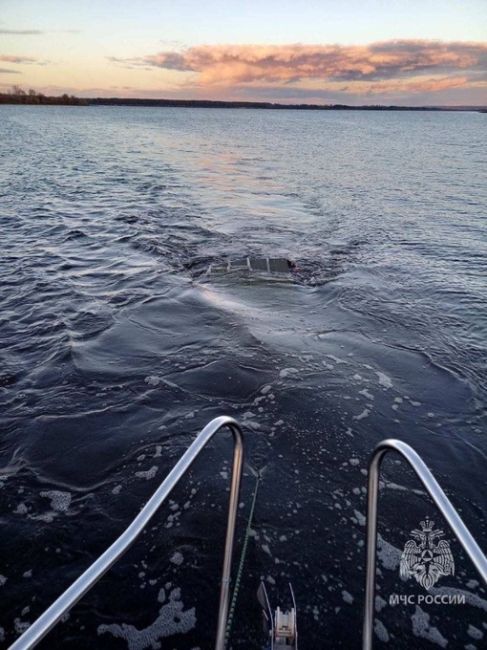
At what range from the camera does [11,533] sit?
13.9 feet

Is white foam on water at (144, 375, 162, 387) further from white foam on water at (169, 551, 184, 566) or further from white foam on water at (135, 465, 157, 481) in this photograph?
white foam on water at (169, 551, 184, 566)

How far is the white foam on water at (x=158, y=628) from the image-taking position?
11.2 ft

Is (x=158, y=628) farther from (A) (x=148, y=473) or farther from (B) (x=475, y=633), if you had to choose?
(B) (x=475, y=633)

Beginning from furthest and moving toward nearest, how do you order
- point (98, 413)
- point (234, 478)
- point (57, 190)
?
1. point (57, 190)
2. point (98, 413)
3. point (234, 478)

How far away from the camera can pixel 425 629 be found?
353 centimetres

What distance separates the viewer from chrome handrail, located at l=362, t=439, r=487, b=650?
1.65 meters

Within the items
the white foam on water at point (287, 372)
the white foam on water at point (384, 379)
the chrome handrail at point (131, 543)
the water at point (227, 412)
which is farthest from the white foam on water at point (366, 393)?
the chrome handrail at point (131, 543)

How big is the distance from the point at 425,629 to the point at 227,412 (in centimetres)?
Result: 323

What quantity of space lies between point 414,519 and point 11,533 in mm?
4074

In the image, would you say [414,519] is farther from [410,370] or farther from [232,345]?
[232,345]

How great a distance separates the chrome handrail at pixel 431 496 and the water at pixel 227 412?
160cm

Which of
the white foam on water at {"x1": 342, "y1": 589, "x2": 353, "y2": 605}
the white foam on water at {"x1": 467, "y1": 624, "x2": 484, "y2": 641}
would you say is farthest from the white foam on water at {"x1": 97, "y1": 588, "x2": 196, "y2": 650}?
the white foam on water at {"x1": 467, "y1": 624, "x2": 484, "y2": 641}

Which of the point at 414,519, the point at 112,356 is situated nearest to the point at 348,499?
the point at 414,519

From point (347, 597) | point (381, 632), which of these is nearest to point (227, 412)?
point (347, 597)
